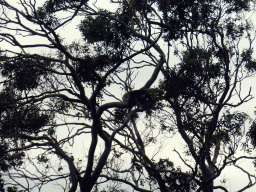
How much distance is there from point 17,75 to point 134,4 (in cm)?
454

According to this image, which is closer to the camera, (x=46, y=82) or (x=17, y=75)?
(x=17, y=75)

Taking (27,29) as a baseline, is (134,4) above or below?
above

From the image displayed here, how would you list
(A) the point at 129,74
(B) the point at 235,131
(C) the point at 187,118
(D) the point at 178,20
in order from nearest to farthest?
(C) the point at 187,118
(B) the point at 235,131
(D) the point at 178,20
(A) the point at 129,74

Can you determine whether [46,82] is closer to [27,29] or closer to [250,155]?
[27,29]

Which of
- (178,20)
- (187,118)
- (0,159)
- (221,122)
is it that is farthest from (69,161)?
(178,20)

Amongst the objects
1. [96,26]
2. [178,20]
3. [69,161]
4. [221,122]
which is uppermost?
[178,20]

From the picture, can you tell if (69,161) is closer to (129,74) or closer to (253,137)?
(129,74)

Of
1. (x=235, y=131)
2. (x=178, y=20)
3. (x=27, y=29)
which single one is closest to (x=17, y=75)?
(x=27, y=29)

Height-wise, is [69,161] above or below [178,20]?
below

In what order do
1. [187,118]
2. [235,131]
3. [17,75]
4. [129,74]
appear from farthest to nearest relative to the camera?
[129,74], [235,131], [187,118], [17,75]

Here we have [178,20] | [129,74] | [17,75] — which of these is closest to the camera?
[17,75]

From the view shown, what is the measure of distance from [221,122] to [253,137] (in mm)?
1921

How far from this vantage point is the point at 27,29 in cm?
959

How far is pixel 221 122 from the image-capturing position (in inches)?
436
